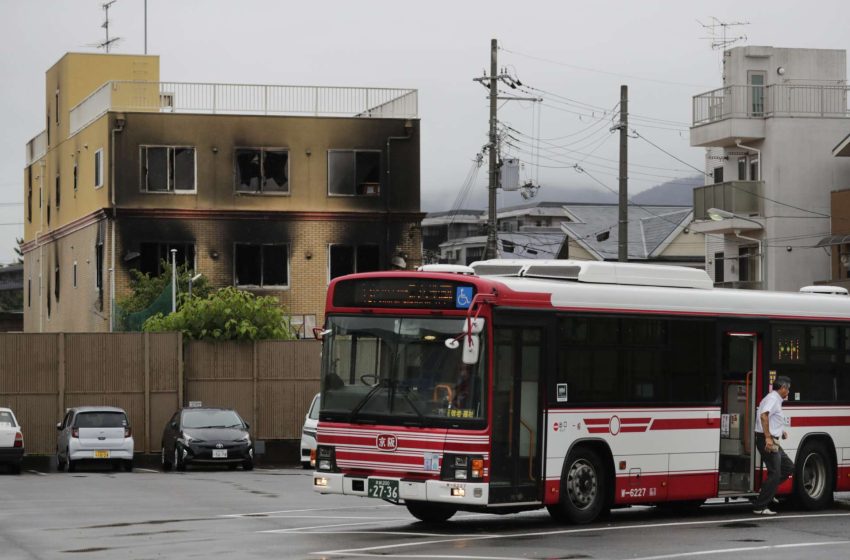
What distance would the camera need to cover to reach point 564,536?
1784 centimetres

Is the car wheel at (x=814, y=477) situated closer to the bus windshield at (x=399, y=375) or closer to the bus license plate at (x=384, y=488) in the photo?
the bus windshield at (x=399, y=375)

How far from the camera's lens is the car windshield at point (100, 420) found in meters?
37.4

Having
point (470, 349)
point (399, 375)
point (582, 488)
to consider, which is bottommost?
point (582, 488)

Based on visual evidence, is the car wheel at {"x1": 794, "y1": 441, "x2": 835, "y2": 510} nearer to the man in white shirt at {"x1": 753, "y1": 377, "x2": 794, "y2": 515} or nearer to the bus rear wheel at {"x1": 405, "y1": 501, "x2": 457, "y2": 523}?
the man in white shirt at {"x1": 753, "y1": 377, "x2": 794, "y2": 515}

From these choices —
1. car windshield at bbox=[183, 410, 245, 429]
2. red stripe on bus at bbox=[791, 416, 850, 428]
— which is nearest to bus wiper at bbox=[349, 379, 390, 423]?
red stripe on bus at bbox=[791, 416, 850, 428]

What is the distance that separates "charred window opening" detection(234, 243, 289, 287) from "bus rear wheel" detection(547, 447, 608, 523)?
3601 centimetres

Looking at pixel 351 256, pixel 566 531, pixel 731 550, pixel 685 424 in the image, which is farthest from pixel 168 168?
pixel 731 550

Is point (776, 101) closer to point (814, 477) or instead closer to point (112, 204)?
point (112, 204)

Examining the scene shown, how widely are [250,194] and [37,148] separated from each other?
18.7 meters


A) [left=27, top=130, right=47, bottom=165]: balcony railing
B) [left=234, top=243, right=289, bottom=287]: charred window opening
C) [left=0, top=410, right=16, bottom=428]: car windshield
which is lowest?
[left=0, top=410, right=16, bottom=428]: car windshield

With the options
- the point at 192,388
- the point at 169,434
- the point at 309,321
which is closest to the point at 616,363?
the point at 169,434

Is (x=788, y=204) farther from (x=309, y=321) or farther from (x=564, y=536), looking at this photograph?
(x=564, y=536)

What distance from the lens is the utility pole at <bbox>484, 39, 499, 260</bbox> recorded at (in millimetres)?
44000

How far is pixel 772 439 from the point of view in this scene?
20500mm
